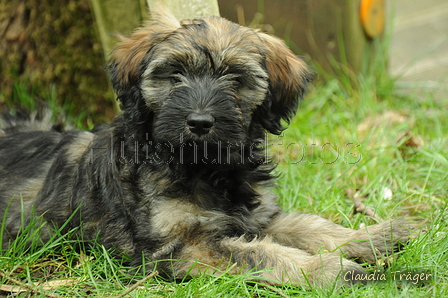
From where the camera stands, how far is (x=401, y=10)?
6.40 m

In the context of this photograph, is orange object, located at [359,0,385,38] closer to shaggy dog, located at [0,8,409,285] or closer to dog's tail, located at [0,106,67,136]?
shaggy dog, located at [0,8,409,285]

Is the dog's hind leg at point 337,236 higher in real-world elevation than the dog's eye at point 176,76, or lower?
lower

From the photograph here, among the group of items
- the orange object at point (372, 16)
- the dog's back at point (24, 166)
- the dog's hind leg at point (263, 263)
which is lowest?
the dog's hind leg at point (263, 263)

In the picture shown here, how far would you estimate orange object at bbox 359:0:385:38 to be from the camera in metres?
4.80

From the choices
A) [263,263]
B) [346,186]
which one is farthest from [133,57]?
[346,186]

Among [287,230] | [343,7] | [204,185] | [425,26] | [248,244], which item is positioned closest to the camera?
[248,244]

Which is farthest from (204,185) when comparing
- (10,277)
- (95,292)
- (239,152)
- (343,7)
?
(343,7)

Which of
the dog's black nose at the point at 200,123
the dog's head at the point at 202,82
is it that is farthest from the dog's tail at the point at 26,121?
the dog's black nose at the point at 200,123

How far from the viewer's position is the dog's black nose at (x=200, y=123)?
7.72 feet

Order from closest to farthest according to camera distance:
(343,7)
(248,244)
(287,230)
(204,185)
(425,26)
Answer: (248,244), (204,185), (287,230), (343,7), (425,26)

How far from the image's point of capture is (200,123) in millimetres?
2357

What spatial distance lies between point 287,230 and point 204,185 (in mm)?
597

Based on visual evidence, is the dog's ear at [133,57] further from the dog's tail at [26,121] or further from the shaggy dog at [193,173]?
the dog's tail at [26,121]

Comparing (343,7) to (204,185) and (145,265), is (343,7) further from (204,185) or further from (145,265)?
(145,265)
